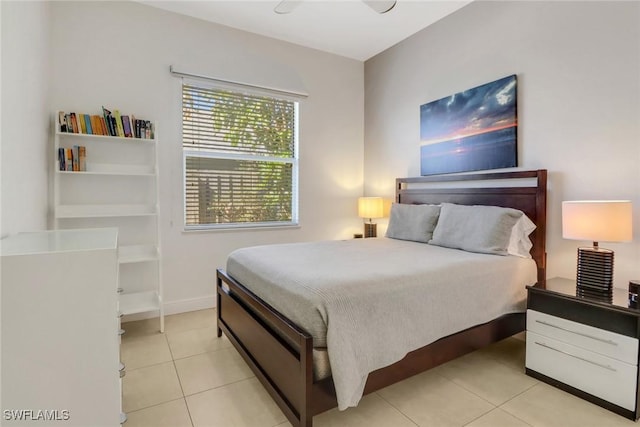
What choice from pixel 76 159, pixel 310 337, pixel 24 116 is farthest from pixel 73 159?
pixel 310 337

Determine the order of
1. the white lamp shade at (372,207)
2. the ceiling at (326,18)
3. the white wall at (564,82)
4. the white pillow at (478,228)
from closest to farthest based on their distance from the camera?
the white wall at (564,82), the white pillow at (478,228), the ceiling at (326,18), the white lamp shade at (372,207)

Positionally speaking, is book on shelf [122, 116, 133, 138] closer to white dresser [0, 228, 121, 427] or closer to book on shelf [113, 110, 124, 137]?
book on shelf [113, 110, 124, 137]

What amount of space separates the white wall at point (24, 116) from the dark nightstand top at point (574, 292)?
2891 mm

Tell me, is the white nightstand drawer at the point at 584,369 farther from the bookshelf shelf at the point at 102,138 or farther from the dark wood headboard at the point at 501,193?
the bookshelf shelf at the point at 102,138

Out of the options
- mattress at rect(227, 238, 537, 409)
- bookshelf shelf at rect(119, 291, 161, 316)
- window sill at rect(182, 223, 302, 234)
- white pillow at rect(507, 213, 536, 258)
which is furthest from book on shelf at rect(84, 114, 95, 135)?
white pillow at rect(507, 213, 536, 258)

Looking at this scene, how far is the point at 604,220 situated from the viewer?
1.83 metres

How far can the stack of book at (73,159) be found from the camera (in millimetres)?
2516

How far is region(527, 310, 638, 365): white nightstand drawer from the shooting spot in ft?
5.42

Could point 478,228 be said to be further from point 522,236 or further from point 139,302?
point 139,302

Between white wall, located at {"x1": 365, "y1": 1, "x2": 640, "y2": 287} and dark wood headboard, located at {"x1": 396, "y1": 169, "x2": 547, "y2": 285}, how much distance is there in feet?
0.27

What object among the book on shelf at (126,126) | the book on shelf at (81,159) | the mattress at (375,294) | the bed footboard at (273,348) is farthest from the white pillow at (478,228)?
the book on shelf at (81,159)

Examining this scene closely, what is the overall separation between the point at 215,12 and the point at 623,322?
3796mm

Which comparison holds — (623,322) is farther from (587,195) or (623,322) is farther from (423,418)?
(423,418)

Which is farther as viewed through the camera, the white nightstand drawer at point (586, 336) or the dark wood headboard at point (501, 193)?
the dark wood headboard at point (501, 193)
